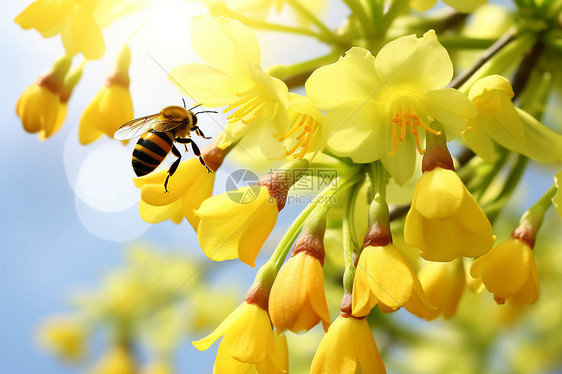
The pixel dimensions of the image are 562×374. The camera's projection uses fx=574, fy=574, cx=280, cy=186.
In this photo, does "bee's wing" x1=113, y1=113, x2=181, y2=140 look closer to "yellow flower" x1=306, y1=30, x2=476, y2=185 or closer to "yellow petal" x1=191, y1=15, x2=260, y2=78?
"yellow petal" x1=191, y1=15, x2=260, y2=78

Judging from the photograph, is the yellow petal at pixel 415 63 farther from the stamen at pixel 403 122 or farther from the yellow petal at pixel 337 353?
the yellow petal at pixel 337 353

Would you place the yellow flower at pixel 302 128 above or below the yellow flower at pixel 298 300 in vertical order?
above

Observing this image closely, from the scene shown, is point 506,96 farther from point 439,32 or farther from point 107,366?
point 107,366

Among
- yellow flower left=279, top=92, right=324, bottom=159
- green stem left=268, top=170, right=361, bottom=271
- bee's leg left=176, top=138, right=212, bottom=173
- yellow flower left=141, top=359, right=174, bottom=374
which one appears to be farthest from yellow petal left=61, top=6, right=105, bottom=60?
yellow flower left=141, top=359, right=174, bottom=374

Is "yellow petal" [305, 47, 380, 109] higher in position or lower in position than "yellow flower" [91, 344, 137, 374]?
higher

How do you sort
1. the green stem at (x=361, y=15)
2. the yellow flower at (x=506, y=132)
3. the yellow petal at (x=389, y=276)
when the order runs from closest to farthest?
the yellow petal at (x=389, y=276), the yellow flower at (x=506, y=132), the green stem at (x=361, y=15)

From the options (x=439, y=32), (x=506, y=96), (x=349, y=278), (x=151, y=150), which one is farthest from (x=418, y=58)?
(x=439, y=32)

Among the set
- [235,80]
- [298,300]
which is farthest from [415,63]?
[298,300]

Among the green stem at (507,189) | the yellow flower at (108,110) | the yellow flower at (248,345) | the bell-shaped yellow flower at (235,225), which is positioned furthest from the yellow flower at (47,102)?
the green stem at (507,189)
